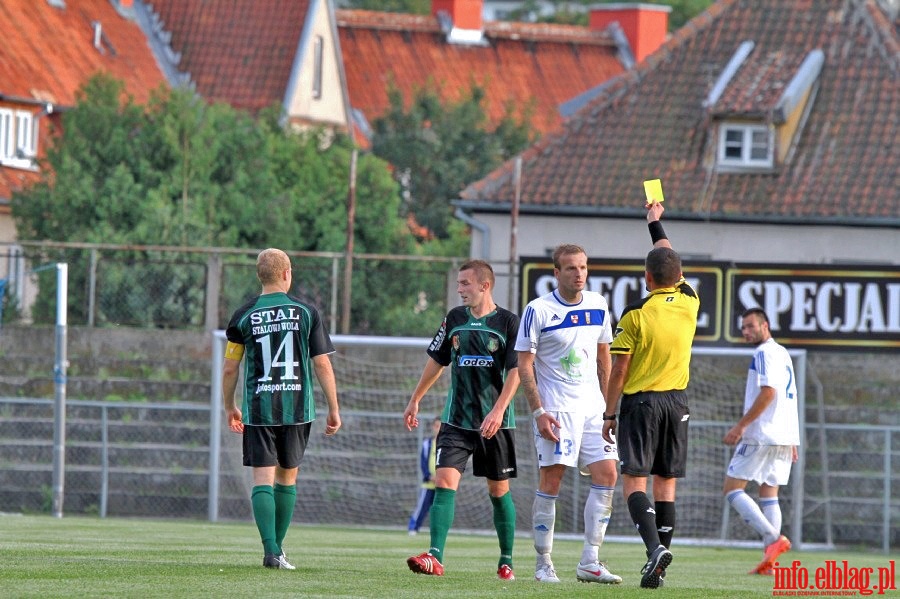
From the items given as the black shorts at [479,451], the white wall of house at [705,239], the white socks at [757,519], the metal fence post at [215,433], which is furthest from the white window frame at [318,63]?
the black shorts at [479,451]

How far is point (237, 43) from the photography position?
45.9 metres

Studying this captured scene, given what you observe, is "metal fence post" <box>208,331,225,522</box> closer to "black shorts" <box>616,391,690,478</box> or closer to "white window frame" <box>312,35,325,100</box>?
"black shorts" <box>616,391,690,478</box>

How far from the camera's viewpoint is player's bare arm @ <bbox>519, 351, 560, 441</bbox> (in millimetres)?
10000

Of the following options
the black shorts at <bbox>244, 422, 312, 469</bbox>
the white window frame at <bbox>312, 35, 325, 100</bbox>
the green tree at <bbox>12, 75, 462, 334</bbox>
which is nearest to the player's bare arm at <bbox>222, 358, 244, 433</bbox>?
the black shorts at <bbox>244, 422, 312, 469</bbox>

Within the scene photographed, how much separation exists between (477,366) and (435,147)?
3065cm

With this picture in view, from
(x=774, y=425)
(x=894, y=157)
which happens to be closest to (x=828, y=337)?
(x=774, y=425)

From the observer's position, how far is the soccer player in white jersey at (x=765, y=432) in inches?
534

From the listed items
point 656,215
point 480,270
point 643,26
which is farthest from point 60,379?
point 643,26

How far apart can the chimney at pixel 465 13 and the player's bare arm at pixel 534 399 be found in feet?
152

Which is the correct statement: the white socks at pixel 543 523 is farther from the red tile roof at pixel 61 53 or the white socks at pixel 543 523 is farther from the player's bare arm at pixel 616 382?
the red tile roof at pixel 61 53

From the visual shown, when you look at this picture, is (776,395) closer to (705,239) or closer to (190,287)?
(190,287)

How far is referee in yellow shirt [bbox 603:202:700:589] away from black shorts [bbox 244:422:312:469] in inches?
68.9

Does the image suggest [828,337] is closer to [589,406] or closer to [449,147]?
[589,406]

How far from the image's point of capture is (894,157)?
30.7 metres
